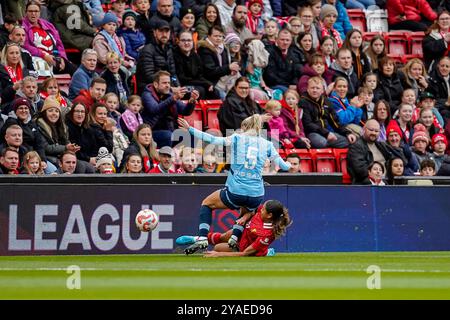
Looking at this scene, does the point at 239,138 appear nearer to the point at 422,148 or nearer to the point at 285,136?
the point at 285,136

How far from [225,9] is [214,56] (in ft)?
5.65

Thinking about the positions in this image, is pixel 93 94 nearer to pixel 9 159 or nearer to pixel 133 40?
pixel 133 40

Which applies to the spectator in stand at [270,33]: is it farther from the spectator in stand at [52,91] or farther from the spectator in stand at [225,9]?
the spectator in stand at [52,91]

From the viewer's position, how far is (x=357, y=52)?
82.7ft

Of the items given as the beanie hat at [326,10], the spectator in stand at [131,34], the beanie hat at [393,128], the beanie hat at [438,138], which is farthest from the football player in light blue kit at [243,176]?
the beanie hat at [326,10]

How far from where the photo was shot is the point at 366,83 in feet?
81.8

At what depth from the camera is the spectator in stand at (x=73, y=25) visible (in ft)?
74.3

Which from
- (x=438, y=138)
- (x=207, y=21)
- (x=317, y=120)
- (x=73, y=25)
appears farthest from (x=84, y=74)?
(x=438, y=138)

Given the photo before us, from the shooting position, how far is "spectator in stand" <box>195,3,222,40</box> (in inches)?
932

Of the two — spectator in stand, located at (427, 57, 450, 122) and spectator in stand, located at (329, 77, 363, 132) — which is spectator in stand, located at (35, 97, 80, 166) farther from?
spectator in stand, located at (427, 57, 450, 122)

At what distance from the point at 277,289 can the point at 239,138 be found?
5287 millimetres

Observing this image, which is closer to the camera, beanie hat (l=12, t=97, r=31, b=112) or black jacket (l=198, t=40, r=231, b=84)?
beanie hat (l=12, t=97, r=31, b=112)

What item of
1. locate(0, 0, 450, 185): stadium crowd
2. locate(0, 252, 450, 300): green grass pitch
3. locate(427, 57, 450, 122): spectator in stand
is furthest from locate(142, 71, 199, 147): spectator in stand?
locate(0, 252, 450, 300): green grass pitch

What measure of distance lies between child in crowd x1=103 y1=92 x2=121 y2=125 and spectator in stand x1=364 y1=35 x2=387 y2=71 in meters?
6.25
